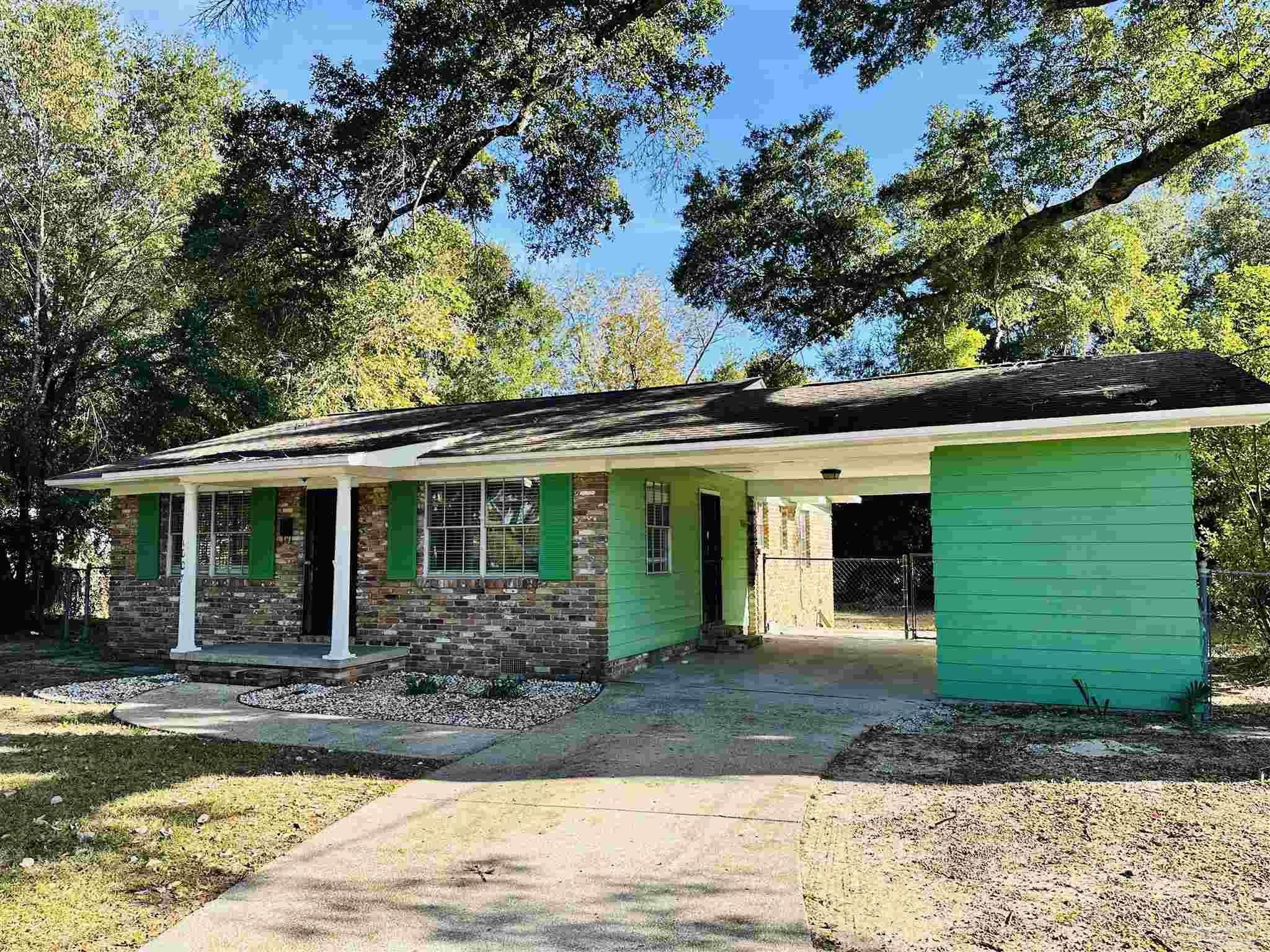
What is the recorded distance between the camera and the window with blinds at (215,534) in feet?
40.7

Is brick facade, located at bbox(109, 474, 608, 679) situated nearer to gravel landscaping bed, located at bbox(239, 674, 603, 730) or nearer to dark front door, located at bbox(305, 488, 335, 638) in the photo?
dark front door, located at bbox(305, 488, 335, 638)

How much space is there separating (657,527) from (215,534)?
21.5 ft

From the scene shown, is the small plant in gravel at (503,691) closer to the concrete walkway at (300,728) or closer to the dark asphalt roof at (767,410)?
the concrete walkway at (300,728)

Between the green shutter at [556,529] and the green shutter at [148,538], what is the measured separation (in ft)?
21.7

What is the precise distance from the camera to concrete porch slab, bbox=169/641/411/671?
9.88 meters

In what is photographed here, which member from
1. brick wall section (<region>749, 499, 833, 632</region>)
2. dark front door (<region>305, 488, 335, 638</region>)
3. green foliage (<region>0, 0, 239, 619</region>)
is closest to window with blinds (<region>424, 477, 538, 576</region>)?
dark front door (<region>305, 488, 335, 638</region>)

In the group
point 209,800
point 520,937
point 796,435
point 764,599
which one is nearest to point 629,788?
point 520,937

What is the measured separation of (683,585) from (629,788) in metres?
6.54

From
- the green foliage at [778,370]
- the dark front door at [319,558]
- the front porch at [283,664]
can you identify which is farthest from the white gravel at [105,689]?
the green foliage at [778,370]

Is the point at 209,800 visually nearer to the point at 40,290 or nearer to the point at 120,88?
the point at 40,290

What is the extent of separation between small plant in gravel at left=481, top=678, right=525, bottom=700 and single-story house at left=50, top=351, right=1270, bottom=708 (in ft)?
2.93

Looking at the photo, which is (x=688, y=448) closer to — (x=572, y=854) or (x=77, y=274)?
(x=572, y=854)

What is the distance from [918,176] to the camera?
14.5 m

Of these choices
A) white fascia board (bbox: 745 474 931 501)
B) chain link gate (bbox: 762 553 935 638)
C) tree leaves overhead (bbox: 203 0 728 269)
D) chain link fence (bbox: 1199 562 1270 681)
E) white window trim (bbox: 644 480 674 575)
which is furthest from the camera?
chain link gate (bbox: 762 553 935 638)
